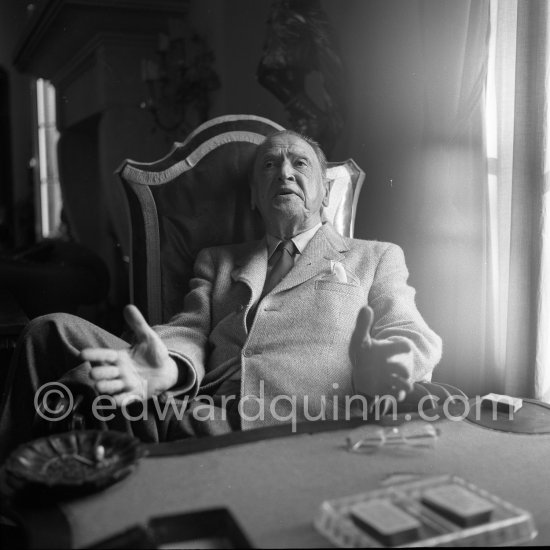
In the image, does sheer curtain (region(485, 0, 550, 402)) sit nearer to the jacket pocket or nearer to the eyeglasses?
the jacket pocket

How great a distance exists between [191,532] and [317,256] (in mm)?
901

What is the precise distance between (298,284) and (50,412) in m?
0.65

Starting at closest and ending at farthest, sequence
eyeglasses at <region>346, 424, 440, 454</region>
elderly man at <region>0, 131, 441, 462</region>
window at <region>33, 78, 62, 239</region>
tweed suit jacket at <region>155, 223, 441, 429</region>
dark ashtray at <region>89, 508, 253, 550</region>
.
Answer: dark ashtray at <region>89, 508, 253, 550</region> < eyeglasses at <region>346, 424, 440, 454</region> < elderly man at <region>0, 131, 441, 462</region> < tweed suit jacket at <region>155, 223, 441, 429</region> < window at <region>33, 78, 62, 239</region>

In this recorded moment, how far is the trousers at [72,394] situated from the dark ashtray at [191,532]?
47 cm

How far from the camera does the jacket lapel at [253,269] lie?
1630mm

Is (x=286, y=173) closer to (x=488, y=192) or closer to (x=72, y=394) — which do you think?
(x=488, y=192)

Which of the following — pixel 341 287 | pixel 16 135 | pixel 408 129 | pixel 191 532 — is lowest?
pixel 191 532

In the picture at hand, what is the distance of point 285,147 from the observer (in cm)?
171

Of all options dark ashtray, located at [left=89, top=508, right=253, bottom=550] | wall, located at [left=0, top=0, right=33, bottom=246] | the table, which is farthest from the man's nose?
wall, located at [left=0, top=0, right=33, bottom=246]

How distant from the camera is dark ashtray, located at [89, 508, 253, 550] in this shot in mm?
815

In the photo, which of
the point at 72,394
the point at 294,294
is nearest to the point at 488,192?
the point at 294,294

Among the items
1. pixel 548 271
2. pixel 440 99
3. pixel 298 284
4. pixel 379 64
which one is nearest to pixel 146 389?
pixel 298 284

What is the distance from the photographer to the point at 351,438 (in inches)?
43.5

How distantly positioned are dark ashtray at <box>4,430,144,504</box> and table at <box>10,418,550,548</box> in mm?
30
